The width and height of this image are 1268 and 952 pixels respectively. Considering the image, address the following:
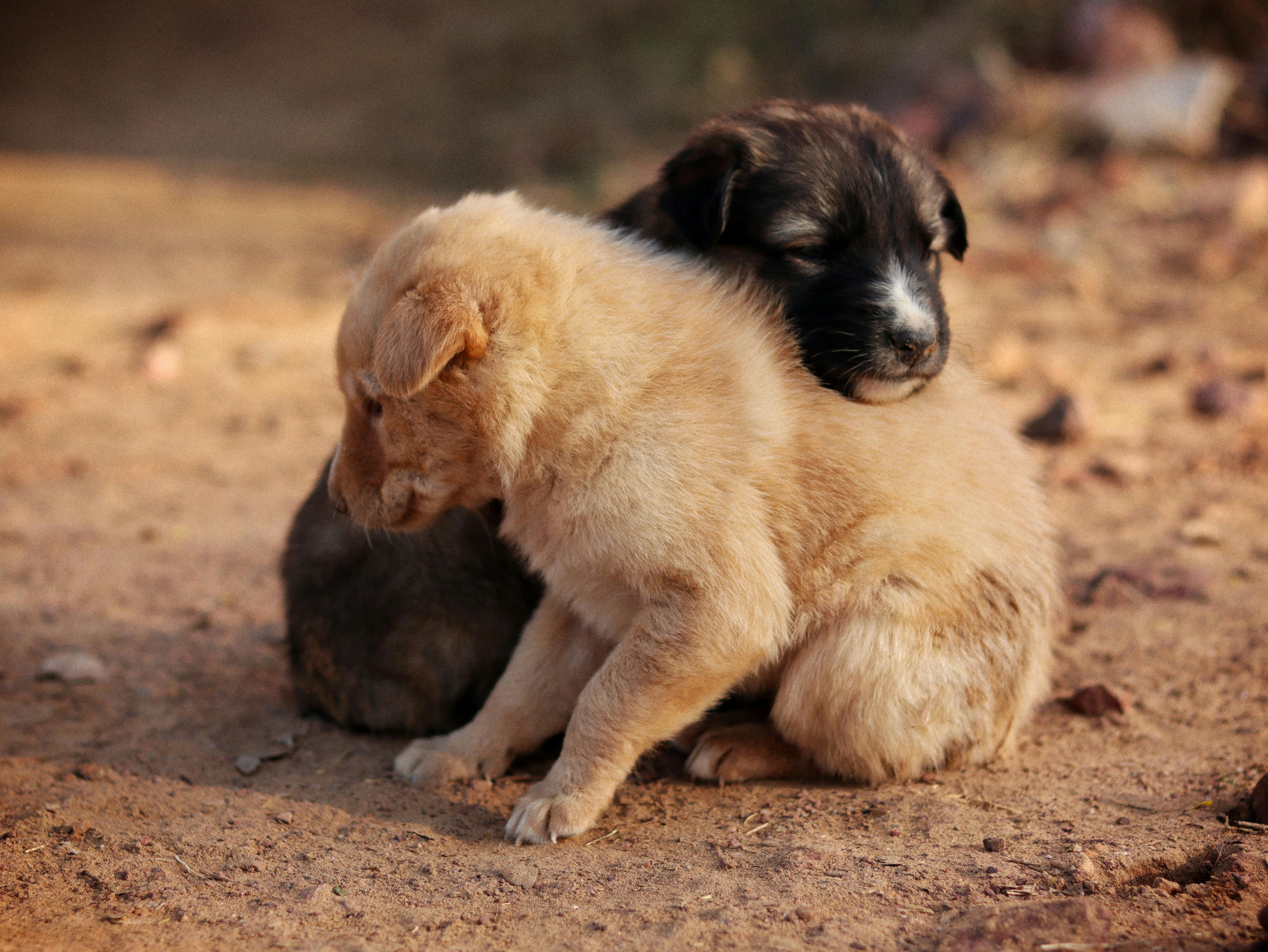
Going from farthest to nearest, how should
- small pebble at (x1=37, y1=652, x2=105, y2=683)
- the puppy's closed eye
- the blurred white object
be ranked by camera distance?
the blurred white object, small pebble at (x1=37, y1=652, x2=105, y2=683), the puppy's closed eye

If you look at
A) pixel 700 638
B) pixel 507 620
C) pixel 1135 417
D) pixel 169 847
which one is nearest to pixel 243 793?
pixel 169 847

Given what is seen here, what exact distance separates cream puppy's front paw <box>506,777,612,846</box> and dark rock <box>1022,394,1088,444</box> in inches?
166

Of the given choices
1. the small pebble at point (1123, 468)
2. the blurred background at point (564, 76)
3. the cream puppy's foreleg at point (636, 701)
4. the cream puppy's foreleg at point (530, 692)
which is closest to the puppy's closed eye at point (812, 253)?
the cream puppy's foreleg at point (636, 701)

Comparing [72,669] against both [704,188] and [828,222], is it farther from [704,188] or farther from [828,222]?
[828,222]

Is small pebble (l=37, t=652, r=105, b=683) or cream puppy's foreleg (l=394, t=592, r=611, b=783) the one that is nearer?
cream puppy's foreleg (l=394, t=592, r=611, b=783)

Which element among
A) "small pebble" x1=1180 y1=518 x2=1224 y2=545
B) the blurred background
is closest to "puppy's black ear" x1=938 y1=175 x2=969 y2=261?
"small pebble" x1=1180 y1=518 x2=1224 y2=545

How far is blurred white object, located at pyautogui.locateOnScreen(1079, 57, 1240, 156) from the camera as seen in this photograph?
9.86 metres

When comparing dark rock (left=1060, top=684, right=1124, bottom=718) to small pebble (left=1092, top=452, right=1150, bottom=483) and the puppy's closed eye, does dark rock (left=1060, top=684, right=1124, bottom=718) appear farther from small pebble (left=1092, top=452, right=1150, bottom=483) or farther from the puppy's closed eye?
small pebble (left=1092, top=452, right=1150, bottom=483)

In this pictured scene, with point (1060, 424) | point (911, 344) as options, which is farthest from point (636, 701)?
point (1060, 424)

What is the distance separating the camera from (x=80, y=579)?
5.17 m

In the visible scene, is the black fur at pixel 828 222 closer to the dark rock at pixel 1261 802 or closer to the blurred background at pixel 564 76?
the dark rock at pixel 1261 802

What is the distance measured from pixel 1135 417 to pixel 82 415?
6.54 m

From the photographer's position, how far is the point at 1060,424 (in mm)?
6539

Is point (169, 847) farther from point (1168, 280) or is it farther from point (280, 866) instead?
point (1168, 280)
